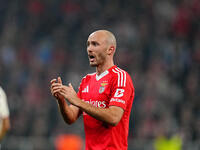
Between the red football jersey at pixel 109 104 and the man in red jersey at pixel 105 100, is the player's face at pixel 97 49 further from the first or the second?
the red football jersey at pixel 109 104

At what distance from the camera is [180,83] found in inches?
472

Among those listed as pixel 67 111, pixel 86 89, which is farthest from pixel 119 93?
pixel 67 111

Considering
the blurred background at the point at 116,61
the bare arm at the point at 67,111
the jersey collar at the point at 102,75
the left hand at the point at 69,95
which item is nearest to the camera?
the left hand at the point at 69,95

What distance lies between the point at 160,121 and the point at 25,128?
130 inches

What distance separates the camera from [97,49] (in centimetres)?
505

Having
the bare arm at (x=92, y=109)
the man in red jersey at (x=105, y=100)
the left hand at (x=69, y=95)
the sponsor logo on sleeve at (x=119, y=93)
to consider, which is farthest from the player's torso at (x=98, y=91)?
the left hand at (x=69, y=95)

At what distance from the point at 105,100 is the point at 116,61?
8.04 metres

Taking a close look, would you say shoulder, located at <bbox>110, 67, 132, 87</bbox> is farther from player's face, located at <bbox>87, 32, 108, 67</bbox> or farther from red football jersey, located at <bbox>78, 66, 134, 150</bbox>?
player's face, located at <bbox>87, 32, 108, 67</bbox>

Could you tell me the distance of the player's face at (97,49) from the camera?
5.05 metres

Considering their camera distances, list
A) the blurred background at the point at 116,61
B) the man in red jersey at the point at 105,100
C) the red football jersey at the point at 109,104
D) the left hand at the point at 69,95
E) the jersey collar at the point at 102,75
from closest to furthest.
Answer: the left hand at the point at 69,95
the man in red jersey at the point at 105,100
the red football jersey at the point at 109,104
the jersey collar at the point at 102,75
the blurred background at the point at 116,61

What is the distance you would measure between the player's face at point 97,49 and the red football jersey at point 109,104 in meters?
0.16

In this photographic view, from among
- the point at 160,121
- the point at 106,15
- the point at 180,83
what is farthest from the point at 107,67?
the point at 106,15

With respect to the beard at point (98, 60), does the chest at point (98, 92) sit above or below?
below

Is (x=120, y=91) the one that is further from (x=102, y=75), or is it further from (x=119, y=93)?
(x=102, y=75)
